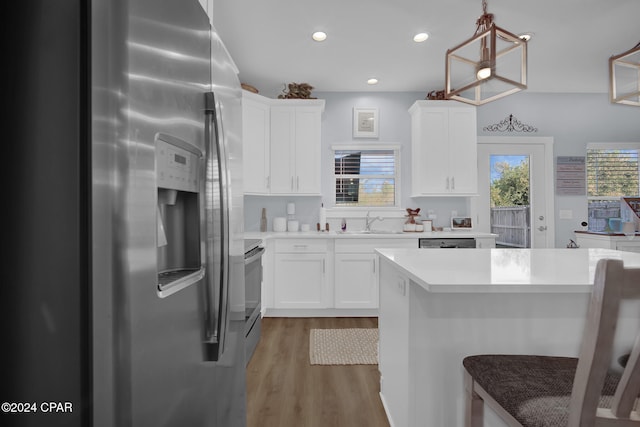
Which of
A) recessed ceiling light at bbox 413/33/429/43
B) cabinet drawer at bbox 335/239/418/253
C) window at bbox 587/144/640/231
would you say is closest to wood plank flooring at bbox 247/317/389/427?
cabinet drawer at bbox 335/239/418/253

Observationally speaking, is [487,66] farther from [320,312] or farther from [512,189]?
[512,189]

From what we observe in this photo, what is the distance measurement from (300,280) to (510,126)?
3.42 meters

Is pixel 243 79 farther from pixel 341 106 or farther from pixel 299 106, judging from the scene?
pixel 341 106

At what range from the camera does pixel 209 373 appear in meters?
1.03

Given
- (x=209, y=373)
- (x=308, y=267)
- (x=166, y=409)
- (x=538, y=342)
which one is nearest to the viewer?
(x=166, y=409)

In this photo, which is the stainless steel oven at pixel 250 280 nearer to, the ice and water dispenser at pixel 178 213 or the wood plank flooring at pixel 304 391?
the wood plank flooring at pixel 304 391

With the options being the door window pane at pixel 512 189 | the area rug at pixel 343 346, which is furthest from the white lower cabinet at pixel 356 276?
the door window pane at pixel 512 189

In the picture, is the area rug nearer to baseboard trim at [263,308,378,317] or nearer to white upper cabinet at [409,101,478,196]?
baseboard trim at [263,308,378,317]

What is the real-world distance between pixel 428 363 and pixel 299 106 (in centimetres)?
338

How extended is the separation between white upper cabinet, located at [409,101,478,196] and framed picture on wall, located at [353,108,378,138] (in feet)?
1.81

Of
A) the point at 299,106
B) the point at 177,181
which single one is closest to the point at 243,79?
the point at 299,106

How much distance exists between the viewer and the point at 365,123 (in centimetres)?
455

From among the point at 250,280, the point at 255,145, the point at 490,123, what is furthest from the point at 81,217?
the point at 490,123

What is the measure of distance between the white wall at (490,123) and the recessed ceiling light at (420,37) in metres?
1.28
